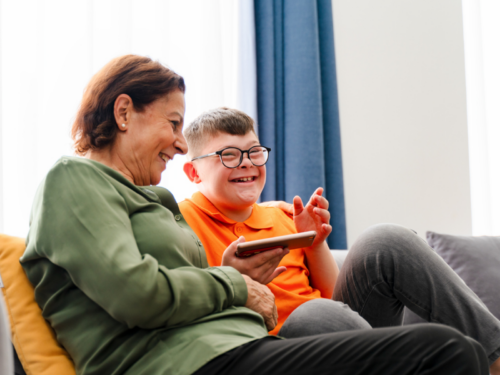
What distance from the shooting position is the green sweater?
0.77 meters

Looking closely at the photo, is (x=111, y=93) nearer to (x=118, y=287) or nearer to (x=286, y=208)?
(x=118, y=287)

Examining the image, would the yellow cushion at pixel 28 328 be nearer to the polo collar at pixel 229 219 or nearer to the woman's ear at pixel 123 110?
the woman's ear at pixel 123 110

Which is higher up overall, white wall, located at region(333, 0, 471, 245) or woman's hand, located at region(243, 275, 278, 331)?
white wall, located at region(333, 0, 471, 245)

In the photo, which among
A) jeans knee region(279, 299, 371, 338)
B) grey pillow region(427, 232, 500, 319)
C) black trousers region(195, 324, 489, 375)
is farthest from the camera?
grey pillow region(427, 232, 500, 319)

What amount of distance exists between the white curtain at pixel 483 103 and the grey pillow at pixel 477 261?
38.0 inches

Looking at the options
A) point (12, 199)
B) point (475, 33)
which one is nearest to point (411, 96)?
point (475, 33)

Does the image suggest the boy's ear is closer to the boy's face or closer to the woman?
the boy's face

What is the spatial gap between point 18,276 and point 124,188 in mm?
300

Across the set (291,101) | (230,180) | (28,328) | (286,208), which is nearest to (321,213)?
(286,208)

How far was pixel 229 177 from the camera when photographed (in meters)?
1.44

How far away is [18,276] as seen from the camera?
95 cm

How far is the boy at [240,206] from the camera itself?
139 centimetres

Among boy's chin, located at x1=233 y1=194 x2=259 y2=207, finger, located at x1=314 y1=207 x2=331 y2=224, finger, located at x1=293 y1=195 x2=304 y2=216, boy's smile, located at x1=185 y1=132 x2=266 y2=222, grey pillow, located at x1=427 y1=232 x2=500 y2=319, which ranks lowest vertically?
grey pillow, located at x1=427 y1=232 x2=500 y2=319

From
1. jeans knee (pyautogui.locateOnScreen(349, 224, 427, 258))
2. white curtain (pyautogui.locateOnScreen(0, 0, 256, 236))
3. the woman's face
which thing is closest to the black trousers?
jeans knee (pyautogui.locateOnScreen(349, 224, 427, 258))
